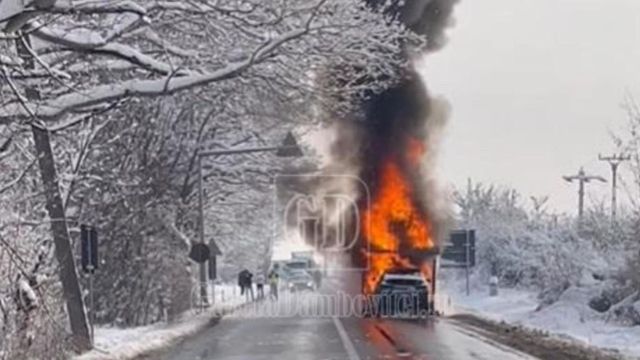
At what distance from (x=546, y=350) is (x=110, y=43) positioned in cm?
1086

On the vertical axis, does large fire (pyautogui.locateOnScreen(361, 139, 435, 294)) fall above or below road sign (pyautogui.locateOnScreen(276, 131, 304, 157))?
below

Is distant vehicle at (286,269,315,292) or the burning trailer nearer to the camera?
the burning trailer

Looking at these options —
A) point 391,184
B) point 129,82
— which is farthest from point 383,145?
point 129,82

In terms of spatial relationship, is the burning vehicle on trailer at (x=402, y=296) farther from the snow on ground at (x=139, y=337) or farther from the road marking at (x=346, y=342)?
the snow on ground at (x=139, y=337)

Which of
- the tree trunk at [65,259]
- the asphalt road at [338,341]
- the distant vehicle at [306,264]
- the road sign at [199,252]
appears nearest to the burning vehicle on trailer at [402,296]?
the asphalt road at [338,341]

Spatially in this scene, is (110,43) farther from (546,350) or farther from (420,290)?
(420,290)

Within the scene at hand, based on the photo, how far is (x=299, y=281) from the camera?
63.8 m

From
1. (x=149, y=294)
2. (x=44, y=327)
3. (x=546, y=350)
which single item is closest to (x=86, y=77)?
(x=44, y=327)

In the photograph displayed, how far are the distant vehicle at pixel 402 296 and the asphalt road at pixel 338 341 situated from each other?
44.8 inches

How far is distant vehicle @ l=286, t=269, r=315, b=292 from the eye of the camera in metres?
59.8

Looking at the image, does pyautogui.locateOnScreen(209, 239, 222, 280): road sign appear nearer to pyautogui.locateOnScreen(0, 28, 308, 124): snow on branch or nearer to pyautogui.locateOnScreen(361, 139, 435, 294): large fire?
pyautogui.locateOnScreen(361, 139, 435, 294): large fire

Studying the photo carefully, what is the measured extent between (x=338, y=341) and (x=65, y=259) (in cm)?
627

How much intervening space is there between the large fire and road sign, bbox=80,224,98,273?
68.6ft

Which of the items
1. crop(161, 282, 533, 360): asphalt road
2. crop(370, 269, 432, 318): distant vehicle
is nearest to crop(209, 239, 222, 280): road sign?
crop(161, 282, 533, 360): asphalt road
